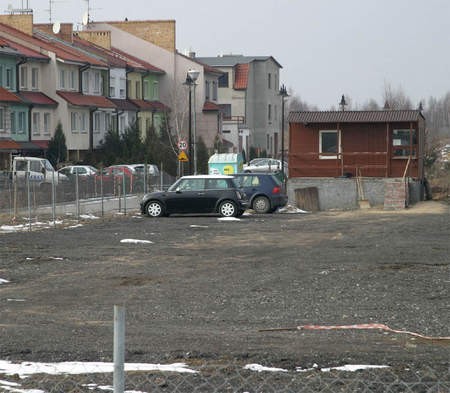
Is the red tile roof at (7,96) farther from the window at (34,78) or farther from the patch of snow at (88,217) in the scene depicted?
the patch of snow at (88,217)

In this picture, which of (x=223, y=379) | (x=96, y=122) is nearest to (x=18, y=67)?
(x=96, y=122)

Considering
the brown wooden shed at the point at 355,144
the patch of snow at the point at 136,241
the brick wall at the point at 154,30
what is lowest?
the patch of snow at the point at 136,241

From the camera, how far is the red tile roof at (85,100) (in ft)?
208

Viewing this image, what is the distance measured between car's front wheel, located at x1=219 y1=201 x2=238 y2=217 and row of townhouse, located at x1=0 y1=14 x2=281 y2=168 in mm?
22594

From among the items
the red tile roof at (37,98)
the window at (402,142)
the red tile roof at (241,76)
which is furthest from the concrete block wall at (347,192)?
the red tile roof at (241,76)

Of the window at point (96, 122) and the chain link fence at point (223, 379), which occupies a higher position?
the window at point (96, 122)

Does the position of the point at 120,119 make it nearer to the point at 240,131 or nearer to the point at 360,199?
the point at 240,131

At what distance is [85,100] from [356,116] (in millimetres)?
23835

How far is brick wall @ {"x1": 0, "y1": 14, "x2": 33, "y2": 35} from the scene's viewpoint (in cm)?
6603

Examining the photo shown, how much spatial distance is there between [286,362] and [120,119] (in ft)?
207

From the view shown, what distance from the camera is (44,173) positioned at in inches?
1955

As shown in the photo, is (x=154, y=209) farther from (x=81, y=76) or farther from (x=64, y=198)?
(x=81, y=76)

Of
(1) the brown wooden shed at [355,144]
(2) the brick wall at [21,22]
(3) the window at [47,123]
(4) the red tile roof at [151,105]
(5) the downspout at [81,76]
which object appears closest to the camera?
(1) the brown wooden shed at [355,144]

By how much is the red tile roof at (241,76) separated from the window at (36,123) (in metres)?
33.8
